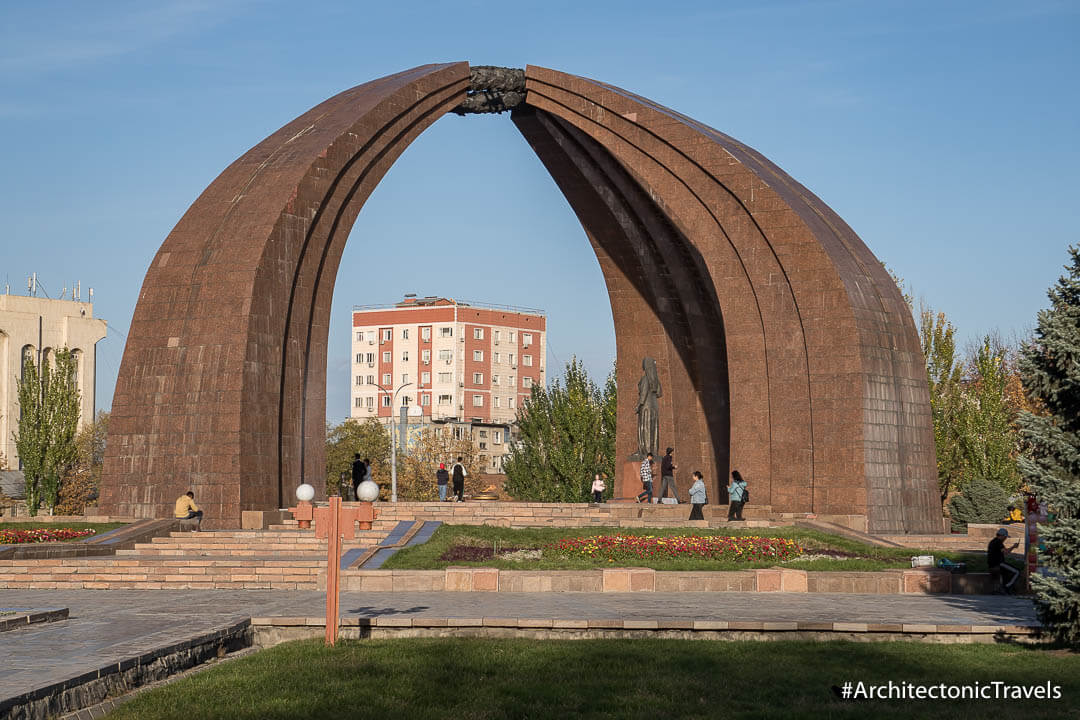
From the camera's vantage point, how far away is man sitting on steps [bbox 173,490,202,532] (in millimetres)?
22719

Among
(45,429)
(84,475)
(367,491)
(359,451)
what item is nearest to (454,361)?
(359,451)

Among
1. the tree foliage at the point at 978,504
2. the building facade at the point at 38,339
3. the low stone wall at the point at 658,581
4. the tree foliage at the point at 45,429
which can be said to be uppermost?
the building facade at the point at 38,339

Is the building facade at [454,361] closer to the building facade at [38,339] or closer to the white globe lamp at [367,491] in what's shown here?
the building facade at [38,339]

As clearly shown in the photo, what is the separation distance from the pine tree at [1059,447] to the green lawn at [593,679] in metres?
0.48

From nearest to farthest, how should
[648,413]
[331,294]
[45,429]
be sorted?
1. [331,294]
2. [648,413]
3. [45,429]

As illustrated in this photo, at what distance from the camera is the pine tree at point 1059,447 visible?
10229mm

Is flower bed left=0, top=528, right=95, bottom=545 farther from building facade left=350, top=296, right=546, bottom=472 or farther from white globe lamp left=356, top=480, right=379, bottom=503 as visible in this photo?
building facade left=350, top=296, right=546, bottom=472

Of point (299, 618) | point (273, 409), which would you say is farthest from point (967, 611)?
point (273, 409)

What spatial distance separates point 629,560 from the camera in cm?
1769

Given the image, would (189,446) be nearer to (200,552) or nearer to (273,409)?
(273,409)

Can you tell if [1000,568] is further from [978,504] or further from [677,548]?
[978,504]

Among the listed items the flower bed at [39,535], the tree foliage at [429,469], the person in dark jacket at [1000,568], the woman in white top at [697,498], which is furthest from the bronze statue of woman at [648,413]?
the tree foliage at [429,469]

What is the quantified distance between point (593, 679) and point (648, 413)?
21.4m

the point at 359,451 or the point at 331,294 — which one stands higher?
the point at 331,294
